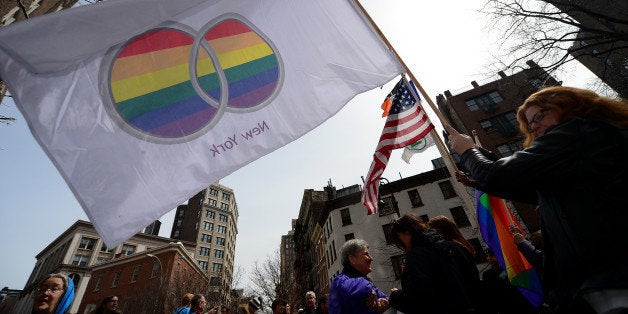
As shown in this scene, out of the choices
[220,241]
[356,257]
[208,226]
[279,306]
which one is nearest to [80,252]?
[208,226]

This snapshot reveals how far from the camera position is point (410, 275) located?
81.5 inches

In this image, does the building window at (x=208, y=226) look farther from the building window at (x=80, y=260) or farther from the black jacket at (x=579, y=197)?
the black jacket at (x=579, y=197)

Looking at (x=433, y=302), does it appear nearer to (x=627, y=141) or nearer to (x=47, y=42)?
(x=627, y=141)

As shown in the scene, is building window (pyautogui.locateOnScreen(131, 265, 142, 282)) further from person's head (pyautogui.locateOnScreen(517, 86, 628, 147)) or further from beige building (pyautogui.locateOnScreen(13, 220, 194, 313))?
person's head (pyautogui.locateOnScreen(517, 86, 628, 147))

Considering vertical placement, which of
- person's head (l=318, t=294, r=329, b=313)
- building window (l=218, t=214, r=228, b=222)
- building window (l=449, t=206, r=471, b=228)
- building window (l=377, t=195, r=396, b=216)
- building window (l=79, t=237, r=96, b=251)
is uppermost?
building window (l=218, t=214, r=228, b=222)

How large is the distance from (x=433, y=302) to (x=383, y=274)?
24195mm

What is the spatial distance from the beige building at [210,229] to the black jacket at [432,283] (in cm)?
6637

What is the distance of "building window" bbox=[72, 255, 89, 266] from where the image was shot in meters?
44.5

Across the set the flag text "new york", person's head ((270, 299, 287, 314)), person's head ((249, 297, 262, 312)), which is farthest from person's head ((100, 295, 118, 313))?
the flag text "new york"

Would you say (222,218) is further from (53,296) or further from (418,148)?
(53,296)

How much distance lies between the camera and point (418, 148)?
5.38m

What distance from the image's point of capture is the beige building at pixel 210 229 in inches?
2478

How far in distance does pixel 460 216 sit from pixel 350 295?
25798 millimetres

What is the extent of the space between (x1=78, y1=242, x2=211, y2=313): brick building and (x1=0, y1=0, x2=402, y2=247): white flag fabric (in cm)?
3209
